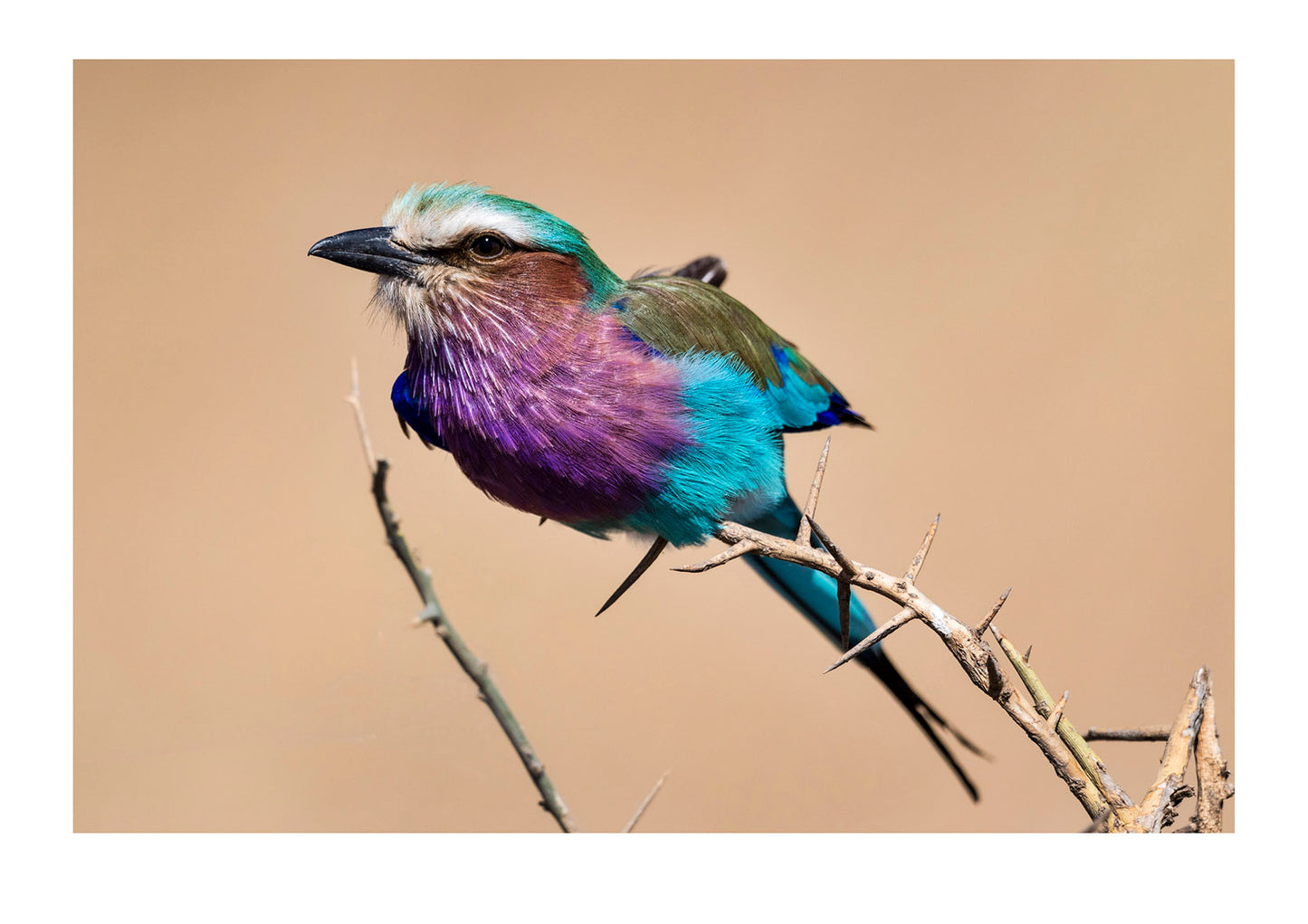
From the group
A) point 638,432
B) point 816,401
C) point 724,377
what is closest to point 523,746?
point 638,432

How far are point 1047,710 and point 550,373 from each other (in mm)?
651

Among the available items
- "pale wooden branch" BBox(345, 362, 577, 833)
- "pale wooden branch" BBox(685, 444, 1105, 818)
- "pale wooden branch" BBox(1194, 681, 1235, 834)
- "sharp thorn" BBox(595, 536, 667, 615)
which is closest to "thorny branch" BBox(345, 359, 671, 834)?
"pale wooden branch" BBox(345, 362, 577, 833)

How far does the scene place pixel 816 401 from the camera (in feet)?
4.85

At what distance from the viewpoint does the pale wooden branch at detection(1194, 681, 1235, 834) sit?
0.96m

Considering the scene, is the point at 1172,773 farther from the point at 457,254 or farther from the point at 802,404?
the point at 457,254

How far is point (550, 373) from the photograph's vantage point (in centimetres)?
119

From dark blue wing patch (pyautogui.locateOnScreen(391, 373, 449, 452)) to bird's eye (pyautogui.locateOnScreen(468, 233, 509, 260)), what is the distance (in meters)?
0.19

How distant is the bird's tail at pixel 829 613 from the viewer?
1.49m

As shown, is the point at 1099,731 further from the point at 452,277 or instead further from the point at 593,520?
the point at 452,277

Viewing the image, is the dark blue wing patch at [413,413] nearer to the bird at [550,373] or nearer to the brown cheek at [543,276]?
the bird at [550,373]

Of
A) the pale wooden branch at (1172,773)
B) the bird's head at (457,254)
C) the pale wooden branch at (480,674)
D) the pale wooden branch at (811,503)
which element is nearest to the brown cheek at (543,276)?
the bird's head at (457,254)

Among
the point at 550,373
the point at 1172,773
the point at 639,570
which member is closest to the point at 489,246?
the point at 550,373

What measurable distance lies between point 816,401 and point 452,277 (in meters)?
0.57

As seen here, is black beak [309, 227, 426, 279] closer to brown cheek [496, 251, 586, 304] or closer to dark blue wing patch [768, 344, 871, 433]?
brown cheek [496, 251, 586, 304]
